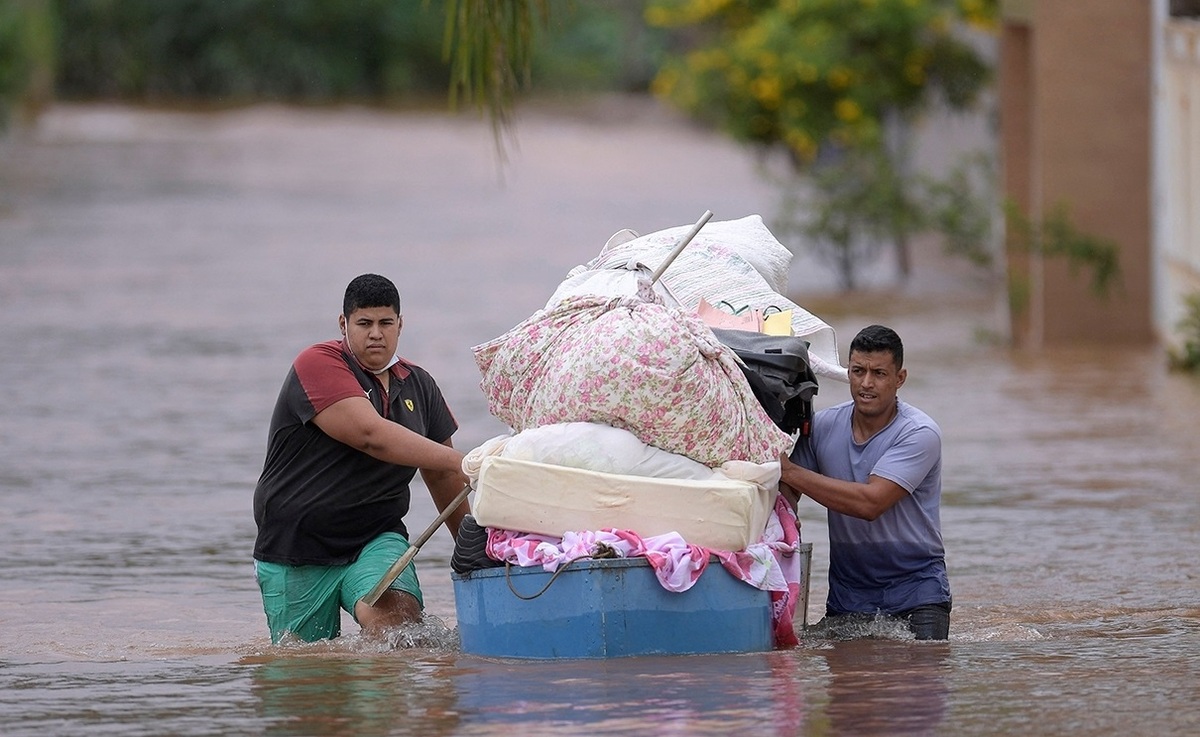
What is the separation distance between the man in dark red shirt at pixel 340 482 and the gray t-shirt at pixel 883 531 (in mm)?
1326

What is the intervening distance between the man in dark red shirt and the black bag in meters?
1.05

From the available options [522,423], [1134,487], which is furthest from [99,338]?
[522,423]

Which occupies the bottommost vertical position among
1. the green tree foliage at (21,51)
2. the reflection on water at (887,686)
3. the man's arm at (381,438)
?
the reflection on water at (887,686)

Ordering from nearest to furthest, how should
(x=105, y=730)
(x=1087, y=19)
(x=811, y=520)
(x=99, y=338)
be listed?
(x=105, y=730) → (x=811, y=520) → (x=1087, y=19) → (x=99, y=338)

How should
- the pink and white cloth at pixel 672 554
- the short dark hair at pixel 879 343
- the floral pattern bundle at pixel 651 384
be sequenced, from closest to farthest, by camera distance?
the pink and white cloth at pixel 672 554 < the floral pattern bundle at pixel 651 384 < the short dark hair at pixel 879 343

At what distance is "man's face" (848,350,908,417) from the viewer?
7.02m

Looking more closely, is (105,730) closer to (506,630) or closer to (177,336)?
(506,630)

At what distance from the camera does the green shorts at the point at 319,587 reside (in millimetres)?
7297

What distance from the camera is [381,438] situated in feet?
23.1

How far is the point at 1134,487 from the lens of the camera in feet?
36.9

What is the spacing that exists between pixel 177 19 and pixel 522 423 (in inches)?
2273

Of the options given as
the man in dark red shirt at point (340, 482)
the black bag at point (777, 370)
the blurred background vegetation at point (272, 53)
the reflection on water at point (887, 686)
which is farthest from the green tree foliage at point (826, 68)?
the blurred background vegetation at point (272, 53)

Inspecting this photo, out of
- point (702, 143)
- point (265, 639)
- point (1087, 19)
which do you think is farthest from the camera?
point (702, 143)

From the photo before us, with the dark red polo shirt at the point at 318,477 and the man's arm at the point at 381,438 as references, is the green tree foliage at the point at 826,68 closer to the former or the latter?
the dark red polo shirt at the point at 318,477
